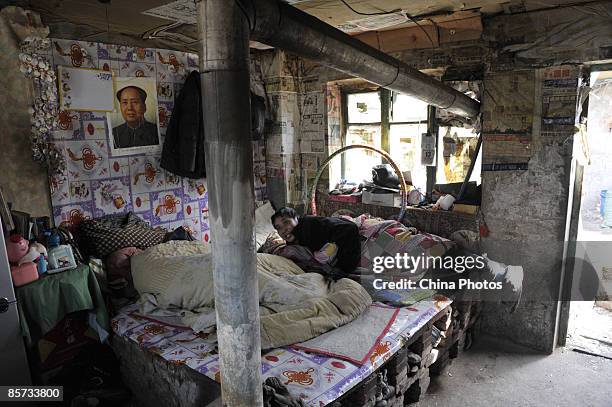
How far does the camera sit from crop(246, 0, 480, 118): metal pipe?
4.84 feet

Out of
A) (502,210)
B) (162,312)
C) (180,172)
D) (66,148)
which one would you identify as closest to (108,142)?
(66,148)

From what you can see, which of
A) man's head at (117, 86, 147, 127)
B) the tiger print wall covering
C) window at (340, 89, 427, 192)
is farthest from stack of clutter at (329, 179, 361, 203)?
man's head at (117, 86, 147, 127)

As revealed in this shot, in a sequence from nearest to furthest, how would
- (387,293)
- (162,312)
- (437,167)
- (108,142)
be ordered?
(162,312) < (387,293) < (108,142) < (437,167)

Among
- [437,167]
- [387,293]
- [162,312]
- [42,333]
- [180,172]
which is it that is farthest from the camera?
[437,167]

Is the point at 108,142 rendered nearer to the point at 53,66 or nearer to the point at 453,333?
the point at 53,66

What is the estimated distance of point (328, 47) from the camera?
1.86 metres

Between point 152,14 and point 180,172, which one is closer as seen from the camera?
point 152,14

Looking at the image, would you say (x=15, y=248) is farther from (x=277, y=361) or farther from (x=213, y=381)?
(x=277, y=361)

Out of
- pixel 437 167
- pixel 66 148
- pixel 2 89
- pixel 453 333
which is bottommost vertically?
pixel 453 333

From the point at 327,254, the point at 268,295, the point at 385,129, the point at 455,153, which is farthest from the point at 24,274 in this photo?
the point at 455,153

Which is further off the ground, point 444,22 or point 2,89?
point 444,22

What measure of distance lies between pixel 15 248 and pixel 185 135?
5.39 feet

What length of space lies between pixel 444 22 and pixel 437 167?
1.30m

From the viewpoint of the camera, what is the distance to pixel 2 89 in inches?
108
